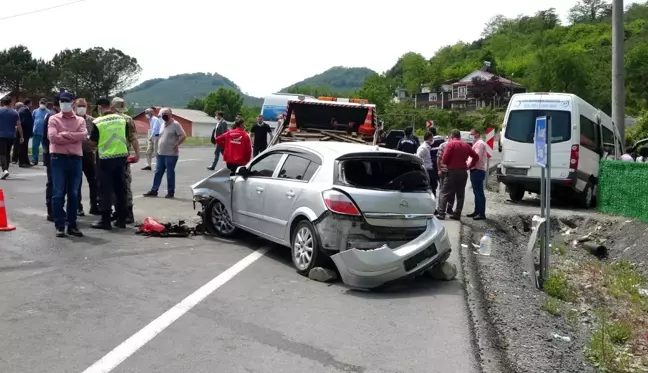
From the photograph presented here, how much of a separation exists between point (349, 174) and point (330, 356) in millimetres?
3038

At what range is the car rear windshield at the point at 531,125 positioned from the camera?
54.4 feet

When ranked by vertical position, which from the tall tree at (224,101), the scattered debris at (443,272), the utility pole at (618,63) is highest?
the tall tree at (224,101)

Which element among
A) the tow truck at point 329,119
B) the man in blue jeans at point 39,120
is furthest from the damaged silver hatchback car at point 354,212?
the man in blue jeans at point 39,120

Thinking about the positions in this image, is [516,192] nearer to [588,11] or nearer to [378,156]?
[378,156]

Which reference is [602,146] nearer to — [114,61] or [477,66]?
[114,61]

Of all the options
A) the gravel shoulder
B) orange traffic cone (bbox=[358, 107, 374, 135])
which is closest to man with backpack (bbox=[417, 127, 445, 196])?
the gravel shoulder

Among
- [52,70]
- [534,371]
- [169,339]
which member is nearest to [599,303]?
[534,371]

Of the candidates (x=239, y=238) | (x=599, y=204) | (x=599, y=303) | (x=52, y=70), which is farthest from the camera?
(x=52, y=70)

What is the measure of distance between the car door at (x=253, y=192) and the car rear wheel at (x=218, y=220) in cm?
29

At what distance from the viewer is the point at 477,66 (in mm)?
160500

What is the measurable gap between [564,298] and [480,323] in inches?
102

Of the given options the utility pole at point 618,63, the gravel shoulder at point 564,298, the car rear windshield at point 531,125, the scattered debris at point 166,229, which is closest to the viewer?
the gravel shoulder at point 564,298

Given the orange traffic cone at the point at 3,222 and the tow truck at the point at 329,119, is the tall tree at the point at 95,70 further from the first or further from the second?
the orange traffic cone at the point at 3,222

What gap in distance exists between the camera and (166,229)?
10.3 meters
